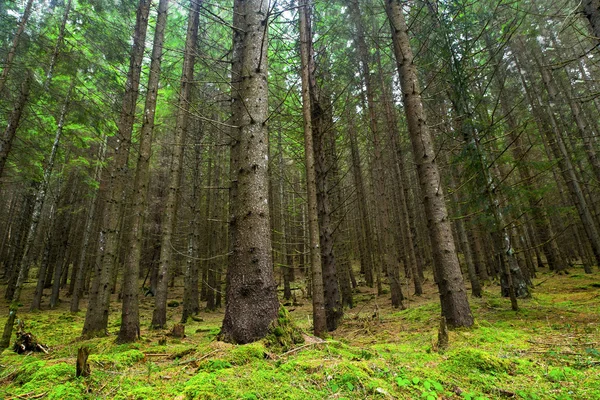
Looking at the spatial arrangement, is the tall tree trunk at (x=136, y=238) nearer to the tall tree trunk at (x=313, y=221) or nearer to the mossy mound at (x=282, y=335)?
the tall tree trunk at (x=313, y=221)

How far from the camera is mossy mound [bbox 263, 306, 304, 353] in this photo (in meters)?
2.98

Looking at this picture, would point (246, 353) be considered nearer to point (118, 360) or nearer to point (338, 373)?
point (338, 373)

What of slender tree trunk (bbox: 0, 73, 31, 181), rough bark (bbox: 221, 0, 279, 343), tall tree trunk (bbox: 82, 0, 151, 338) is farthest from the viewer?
slender tree trunk (bbox: 0, 73, 31, 181)

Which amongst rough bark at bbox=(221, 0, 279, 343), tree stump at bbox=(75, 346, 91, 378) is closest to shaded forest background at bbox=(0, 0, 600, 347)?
rough bark at bbox=(221, 0, 279, 343)

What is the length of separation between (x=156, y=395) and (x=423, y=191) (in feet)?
15.3

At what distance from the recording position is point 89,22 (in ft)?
29.7

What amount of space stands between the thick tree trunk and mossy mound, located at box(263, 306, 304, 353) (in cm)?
265

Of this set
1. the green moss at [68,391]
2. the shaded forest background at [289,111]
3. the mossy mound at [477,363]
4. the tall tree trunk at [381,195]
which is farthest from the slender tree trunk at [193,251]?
the mossy mound at [477,363]

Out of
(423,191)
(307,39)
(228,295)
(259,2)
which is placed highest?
(307,39)

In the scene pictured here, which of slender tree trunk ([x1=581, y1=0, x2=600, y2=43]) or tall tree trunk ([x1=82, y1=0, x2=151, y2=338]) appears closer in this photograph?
slender tree trunk ([x1=581, y1=0, x2=600, y2=43])

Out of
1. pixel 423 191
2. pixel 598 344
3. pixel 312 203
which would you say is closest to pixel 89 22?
→ pixel 312 203

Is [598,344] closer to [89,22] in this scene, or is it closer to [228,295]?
[228,295]

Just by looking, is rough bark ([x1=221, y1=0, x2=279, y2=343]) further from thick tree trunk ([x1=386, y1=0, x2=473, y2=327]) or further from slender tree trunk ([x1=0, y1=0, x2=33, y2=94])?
slender tree trunk ([x1=0, y1=0, x2=33, y2=94])

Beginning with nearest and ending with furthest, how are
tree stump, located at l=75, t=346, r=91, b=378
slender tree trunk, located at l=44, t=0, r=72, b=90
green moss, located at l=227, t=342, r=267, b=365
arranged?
tree stump, located at l=75, t=346, r=91, b=378, green moss, located at l=227, t=342, r=267, b=365, slender tree trunk, located at l=44, t=0, r=72, b=90
